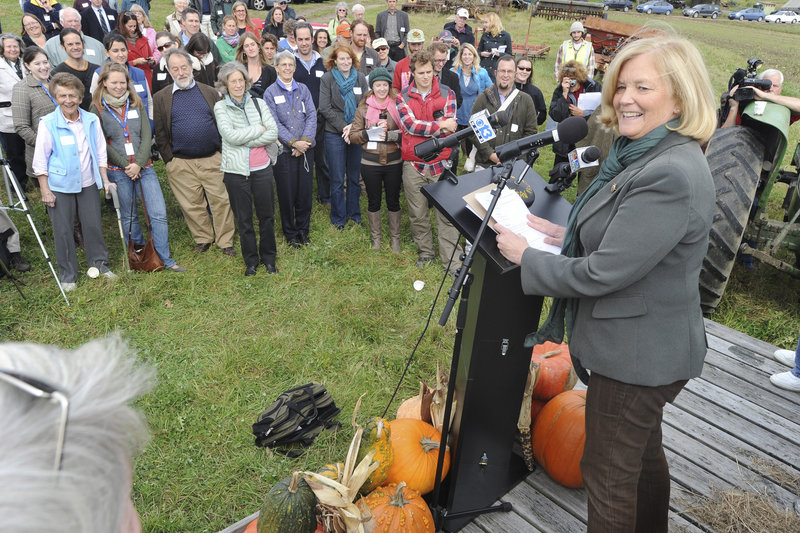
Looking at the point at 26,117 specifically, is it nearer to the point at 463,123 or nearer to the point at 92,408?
the point at 463,123

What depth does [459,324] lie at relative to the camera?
2379 millimetres

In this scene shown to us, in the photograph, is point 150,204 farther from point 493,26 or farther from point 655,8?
point 655,8

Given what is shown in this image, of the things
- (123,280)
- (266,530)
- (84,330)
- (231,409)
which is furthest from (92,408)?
(123,280)

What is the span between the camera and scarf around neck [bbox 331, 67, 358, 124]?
6656mm

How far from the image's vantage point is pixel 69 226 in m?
5.44

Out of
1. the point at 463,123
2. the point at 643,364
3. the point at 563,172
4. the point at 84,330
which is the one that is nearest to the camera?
the point at 643,364

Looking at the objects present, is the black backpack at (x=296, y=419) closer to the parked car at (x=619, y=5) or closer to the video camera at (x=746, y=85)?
the video camera at (x=746, y=85)

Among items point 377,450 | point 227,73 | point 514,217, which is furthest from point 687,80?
point 227,73

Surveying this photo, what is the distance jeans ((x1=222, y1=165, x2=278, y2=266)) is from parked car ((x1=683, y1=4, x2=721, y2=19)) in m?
47.6

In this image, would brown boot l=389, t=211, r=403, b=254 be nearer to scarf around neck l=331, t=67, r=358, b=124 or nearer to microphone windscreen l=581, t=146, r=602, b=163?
scarf around neck l=331, t=67, r=358, b=124

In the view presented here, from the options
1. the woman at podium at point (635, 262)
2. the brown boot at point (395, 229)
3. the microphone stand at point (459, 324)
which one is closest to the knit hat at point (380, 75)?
the brown boot at point (395, 229)

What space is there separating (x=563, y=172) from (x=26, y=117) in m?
5.70

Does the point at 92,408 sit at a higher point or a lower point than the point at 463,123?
higher

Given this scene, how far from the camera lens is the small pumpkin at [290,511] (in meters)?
2.35
